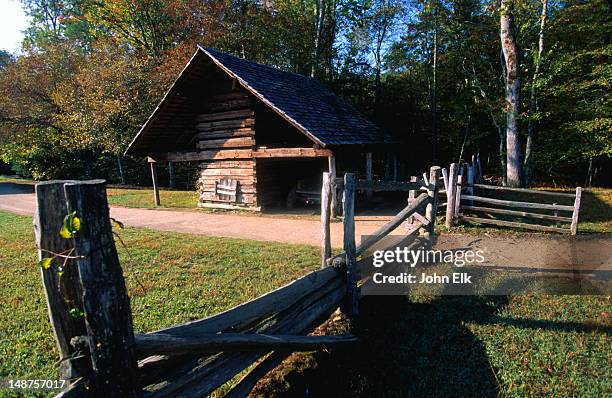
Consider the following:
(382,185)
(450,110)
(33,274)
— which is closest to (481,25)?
(450,110)

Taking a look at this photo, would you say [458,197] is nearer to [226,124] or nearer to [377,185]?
[377,185]

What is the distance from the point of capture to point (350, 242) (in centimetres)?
498

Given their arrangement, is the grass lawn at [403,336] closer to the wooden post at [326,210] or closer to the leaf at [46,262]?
the wooden post at [326,210]

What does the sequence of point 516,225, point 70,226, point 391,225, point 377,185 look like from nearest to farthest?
point 70,226 < point 377,185 < point 391,225 < point 516,225

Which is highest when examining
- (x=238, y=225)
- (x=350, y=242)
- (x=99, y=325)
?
(x=99, y=325)

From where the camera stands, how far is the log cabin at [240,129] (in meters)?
12.7

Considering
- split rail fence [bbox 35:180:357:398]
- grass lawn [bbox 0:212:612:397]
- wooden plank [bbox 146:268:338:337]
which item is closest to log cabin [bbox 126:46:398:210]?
grass lawn [bbox 0:212:612:397]

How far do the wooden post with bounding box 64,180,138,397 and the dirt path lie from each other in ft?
20.9

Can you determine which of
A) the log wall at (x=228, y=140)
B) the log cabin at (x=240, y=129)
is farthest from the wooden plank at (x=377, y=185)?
the log wall at (x=228, y=140)

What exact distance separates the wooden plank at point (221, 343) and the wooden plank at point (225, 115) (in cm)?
1085

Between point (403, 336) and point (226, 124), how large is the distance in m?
11.3

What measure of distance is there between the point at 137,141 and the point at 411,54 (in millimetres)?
16568

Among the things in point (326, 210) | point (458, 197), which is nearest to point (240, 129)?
point (458, 197)

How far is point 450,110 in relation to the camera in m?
21.2
